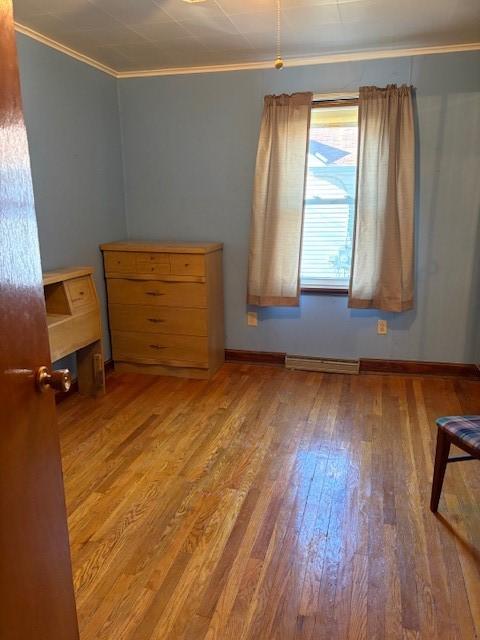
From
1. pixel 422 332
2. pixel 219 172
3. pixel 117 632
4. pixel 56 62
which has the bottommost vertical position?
pixel 117 632

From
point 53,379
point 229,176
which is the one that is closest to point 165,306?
point 229,176

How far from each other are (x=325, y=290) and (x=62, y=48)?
246 cm

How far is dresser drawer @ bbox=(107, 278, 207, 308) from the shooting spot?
11.4 ft

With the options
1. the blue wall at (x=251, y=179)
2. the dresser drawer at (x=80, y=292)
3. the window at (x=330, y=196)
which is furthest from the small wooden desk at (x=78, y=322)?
the window at (x=330, y=196)

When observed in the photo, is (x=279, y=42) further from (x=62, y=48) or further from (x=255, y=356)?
(x=255, y=356)

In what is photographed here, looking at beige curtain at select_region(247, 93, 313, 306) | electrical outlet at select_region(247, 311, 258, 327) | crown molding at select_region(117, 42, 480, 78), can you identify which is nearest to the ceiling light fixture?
crown molding at select_region(117, 42, 480, 78)

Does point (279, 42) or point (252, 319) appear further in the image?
point (252, 319)

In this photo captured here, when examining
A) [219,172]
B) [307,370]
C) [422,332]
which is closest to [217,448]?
[307,370]

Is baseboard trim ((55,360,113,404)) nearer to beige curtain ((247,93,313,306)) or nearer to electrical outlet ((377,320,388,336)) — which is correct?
beige curtain ((247,93,313,306))

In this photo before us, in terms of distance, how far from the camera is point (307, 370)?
378cm

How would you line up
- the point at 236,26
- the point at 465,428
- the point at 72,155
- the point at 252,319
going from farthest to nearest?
the point at 252,319, the point at 72,155, the point at 236,26, the point at 465,428

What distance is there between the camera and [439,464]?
1994mm

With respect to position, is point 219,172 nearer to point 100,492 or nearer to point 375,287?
point 375,287

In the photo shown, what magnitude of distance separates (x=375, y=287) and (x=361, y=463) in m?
1.45
